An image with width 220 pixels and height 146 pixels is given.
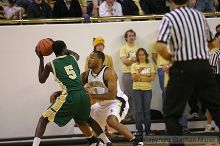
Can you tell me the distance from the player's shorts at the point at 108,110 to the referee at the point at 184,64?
260 cm

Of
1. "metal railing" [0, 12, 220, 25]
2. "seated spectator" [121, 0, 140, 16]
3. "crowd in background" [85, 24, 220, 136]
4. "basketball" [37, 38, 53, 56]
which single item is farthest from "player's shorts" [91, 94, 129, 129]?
"seated spectator" [121, 0, 140, 16]

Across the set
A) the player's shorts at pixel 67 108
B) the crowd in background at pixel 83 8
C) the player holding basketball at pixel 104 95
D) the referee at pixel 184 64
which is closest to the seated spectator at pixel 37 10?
the crowd in background at pixel 83 8

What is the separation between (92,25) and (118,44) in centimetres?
67

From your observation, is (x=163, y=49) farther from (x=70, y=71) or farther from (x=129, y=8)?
(x=129, y=8)

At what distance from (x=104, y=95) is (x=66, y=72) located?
85 centimetres

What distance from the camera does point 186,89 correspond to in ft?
15.1

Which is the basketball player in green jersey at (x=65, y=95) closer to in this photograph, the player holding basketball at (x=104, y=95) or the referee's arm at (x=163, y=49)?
the player holding basketball at (x=104, y=95)

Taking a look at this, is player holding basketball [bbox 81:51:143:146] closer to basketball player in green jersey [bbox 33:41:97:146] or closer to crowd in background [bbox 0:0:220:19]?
basketball player in green jersey [bbox 33:41:97:146]

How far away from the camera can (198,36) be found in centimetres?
466

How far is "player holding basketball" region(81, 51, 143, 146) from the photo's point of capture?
7.04 meters

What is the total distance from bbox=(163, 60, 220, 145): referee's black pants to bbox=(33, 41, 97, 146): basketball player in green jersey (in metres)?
2.04

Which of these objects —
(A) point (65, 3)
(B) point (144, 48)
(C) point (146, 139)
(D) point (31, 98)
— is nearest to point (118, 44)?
(B) point (144, 48)

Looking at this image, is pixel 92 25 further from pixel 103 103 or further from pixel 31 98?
pixel 103 103

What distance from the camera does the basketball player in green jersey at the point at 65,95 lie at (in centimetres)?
642
